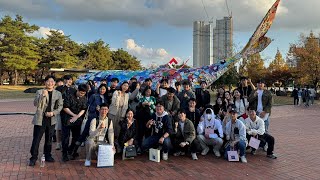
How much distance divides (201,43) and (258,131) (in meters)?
26.1

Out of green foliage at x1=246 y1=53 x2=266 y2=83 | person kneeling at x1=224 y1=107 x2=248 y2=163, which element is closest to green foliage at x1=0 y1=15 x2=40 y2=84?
green foliage at x1=246 y1=53 x2=266 y2=83

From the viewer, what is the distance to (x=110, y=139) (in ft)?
18.1

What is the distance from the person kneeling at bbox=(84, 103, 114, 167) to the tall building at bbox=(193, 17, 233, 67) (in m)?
25.4

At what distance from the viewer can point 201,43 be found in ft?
103

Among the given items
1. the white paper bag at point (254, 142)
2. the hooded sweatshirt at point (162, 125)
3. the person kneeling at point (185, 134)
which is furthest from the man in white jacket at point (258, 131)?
the hooded sweatshirt at point (162, 125)

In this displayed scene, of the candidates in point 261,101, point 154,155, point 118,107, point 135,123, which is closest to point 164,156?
point 154,155

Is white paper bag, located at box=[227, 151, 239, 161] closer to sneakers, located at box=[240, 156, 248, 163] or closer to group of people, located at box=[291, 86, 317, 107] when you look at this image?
sneakers, located at box=[240, 156, 248, 163]

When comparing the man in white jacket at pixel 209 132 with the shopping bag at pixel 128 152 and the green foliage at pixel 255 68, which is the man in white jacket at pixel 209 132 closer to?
the shopping bag at pixel 128 152

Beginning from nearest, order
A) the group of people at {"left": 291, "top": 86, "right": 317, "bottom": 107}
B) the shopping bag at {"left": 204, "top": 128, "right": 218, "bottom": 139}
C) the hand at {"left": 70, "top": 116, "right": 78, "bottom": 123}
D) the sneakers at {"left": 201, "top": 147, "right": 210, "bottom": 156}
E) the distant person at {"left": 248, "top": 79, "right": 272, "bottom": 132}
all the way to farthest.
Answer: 1. the hand at {"left": 70, "top": 116, "right": 78, "bottom": 123}
2. the shopping bag at {"left": 204, "top": 128, "right": 218, "bottom": 139}
3. the sneakers at {"left": 201, "top": 147, "right": 210, "bottom": 156}
4. the distant person at {"left": 248, "top": 79, "right": 272, "bottom": 132}
5. the group of people at {"left": 291, "top": 86, "right": 317, "bottom": 107}

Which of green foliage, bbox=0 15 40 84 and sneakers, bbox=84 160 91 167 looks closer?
sneakers, bbox=84 160 91 167

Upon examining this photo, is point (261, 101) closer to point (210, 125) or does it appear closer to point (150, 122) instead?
point (210, 125)

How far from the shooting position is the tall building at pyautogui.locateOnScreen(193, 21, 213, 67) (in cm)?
3108

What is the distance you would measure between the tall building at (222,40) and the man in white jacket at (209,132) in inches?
1050

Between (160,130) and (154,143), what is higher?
(160,130)
